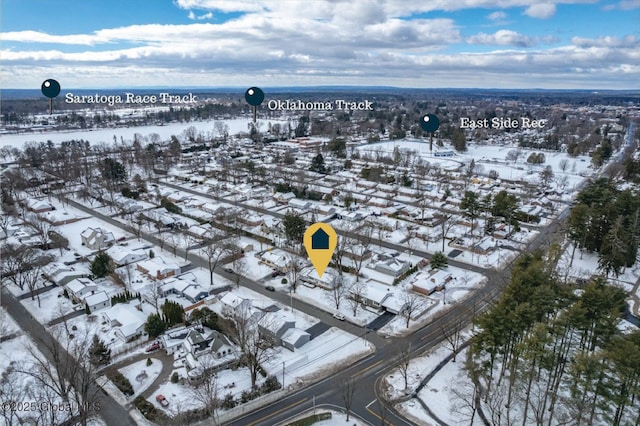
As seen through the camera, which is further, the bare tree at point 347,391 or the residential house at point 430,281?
the residential house at point 430,281

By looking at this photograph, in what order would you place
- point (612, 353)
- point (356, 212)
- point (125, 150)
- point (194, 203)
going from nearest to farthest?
point (612, 353), point (356, 212), point (194, 203), point (125, 150)

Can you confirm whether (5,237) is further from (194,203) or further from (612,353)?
(612,353)

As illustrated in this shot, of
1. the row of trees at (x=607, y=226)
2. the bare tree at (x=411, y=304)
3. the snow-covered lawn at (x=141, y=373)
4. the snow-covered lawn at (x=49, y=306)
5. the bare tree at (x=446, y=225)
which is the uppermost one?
the row of trees at (x=607, y=226)

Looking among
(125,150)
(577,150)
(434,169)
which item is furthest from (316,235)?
(577,150)

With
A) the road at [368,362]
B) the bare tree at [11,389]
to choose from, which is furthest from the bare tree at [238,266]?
the bare tree at [11,389]

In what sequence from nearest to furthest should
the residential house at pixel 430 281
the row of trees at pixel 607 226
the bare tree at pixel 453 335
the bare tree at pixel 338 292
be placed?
the bare tree at pixel 453 335 → the bare tree at pixel 338 292 → the residential house at pixel 430 281 → the row of trees at pixel 607 226

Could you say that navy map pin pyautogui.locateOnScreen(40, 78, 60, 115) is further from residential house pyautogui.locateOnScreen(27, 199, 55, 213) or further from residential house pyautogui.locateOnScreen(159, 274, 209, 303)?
residential house pyautogui.locateOnScreen(27, 199, 55, 213)

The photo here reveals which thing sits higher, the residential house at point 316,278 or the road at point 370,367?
the residential house at point 316,278

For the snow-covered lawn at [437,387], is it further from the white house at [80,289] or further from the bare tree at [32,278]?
the bare tree at [32,278]
